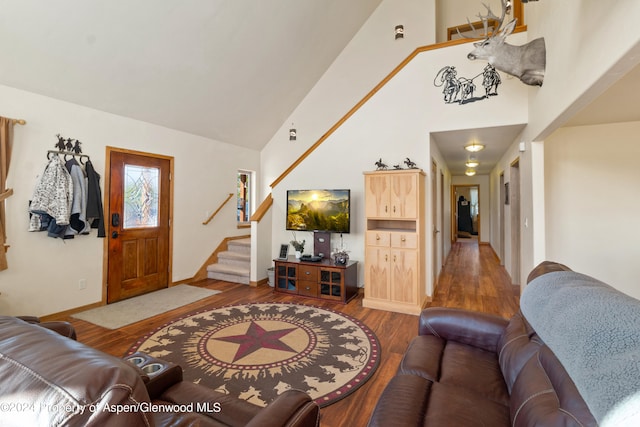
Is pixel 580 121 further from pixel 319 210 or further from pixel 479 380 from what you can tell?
pixel 479 380

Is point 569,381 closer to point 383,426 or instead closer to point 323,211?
point 383,426

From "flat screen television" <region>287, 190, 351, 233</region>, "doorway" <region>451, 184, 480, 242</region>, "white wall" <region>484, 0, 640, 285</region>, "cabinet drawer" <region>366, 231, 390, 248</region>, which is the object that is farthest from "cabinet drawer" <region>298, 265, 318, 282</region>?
"doorway" <region>451, 184, 480, 242</region>

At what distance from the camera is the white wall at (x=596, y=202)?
11.3 feet

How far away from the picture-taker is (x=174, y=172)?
5.00 meters

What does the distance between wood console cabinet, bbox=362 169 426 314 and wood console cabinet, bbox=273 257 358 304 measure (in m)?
0.33

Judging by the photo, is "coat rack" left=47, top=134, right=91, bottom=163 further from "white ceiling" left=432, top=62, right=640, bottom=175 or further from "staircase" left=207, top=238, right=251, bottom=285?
"white ceiling" left=432, top=62, right=640, bottom=175

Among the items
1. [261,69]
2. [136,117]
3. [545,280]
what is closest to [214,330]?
[545,280]

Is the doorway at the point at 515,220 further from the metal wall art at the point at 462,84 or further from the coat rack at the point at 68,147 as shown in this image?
the coat rack at the point at 68,147

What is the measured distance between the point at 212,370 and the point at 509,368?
2085mm

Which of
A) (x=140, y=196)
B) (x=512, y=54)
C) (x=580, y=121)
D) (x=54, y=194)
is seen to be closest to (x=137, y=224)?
(x=140, y=196)

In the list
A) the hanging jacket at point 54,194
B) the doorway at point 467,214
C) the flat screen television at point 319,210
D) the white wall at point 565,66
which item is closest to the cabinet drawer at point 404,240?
the flat screen television at point 319,210

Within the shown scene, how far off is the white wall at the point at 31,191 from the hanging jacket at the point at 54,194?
11 centimetres

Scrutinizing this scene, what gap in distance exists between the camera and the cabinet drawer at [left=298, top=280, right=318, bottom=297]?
436 centimetres

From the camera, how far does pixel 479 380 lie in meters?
1.48
